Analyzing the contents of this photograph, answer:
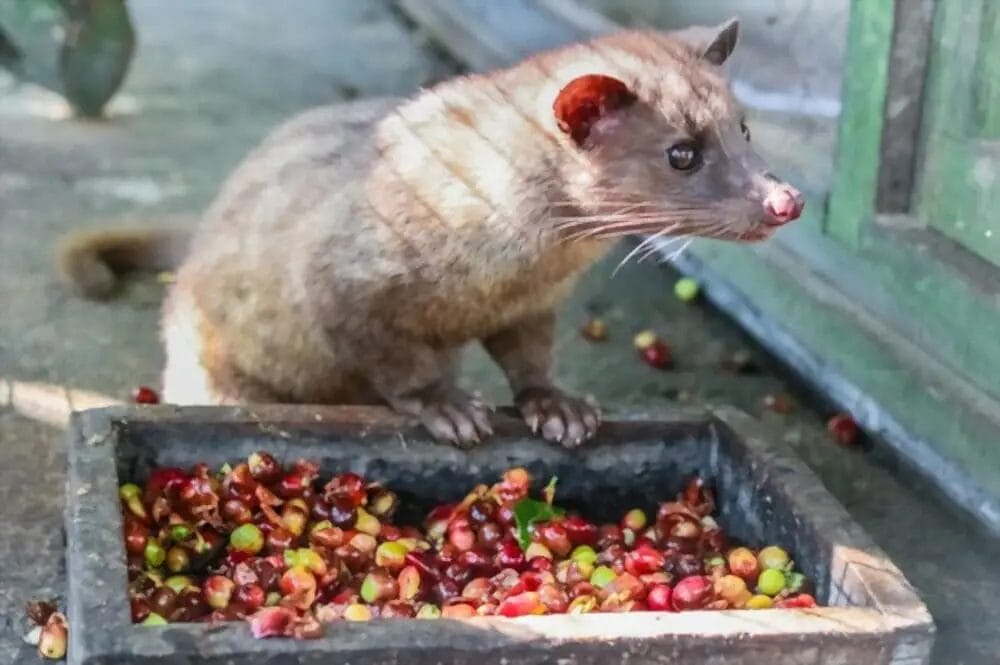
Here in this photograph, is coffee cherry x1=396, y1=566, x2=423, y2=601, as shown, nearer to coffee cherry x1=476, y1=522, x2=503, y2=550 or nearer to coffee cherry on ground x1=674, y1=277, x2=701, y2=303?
coffee cherry x1=476, y1=522, x2=503, y2=550

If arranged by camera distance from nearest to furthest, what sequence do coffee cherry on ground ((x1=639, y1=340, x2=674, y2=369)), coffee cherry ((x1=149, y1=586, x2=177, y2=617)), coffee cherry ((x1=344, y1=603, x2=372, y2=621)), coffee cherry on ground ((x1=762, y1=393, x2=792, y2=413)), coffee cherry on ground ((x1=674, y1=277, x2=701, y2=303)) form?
coffee cherry ((x1=344, y1=603, x2=372, y2=621))
coffee cherry ((x1=149, y1=586, x2=177, y2=617))
coffee cherry on ground ((x1=762, y1=393, x2=792, y2=413))
coffee cherry on ground ((x1=639, y1=340, x2=674, y2=369))
coffee cherry on ground ((x1=674, y1=277, x2=701, y2=303))

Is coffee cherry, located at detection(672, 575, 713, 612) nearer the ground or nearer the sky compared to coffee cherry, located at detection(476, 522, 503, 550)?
nearer the ground

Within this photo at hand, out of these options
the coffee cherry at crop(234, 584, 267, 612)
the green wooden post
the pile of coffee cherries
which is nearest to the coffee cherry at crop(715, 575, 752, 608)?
the pile of coffee cherries

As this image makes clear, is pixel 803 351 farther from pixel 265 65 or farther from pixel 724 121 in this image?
pixel 265 65

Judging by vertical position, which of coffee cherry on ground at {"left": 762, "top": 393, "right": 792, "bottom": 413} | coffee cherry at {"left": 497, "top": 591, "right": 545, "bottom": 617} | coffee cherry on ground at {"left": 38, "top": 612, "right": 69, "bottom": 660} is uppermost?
coffee cherry on ground at {"left": 762, "top": 393, "right": 792, "bottom": 413}

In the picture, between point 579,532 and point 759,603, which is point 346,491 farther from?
point 759,603

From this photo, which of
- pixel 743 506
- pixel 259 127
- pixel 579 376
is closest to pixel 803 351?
pixel 579 376

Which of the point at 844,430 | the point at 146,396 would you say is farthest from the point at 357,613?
the point at 844,430
